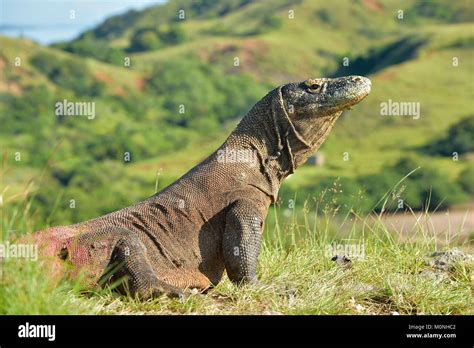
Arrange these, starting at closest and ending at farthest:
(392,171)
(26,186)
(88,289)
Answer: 1. (26,186)
2. (88,289)
3. (392,171)

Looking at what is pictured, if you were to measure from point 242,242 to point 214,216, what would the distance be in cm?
55

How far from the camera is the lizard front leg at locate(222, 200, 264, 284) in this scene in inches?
415

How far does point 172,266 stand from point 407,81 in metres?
157

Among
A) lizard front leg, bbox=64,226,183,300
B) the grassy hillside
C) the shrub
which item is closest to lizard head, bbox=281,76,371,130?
the grassy hillside

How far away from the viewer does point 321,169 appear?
440 ft

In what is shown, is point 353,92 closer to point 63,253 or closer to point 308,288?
point 308,288

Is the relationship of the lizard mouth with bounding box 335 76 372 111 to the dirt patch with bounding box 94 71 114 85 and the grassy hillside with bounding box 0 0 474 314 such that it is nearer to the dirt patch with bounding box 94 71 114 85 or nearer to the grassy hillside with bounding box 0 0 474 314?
the grassy hillside with bounding box 0 0 474 314

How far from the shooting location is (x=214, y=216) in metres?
10.9

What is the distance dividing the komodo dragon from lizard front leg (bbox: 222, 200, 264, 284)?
0.4 inches

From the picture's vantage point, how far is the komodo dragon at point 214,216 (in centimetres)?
1039

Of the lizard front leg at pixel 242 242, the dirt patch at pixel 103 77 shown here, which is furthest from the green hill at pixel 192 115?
the lizard front leg at pixel 242 242

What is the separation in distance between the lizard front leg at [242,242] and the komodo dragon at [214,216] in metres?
0.01
